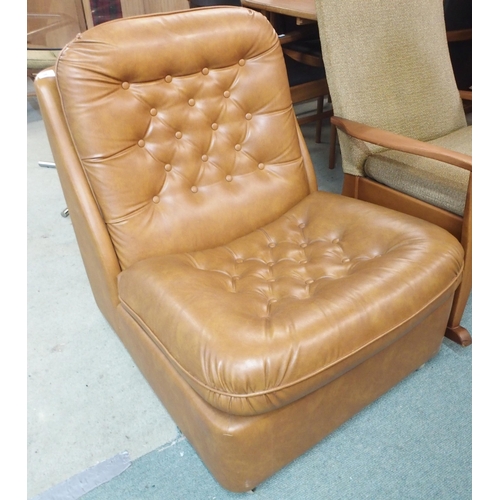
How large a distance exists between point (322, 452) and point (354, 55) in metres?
1.27

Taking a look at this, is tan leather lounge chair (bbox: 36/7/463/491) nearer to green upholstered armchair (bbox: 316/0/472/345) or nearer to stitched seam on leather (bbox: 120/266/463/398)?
stitched seam on leather (bbox: 120/266/463/398)

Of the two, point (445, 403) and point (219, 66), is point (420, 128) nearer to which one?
point (219, 66)

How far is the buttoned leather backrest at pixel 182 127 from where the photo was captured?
126 cm

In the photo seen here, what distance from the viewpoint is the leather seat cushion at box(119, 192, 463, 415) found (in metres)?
0.97

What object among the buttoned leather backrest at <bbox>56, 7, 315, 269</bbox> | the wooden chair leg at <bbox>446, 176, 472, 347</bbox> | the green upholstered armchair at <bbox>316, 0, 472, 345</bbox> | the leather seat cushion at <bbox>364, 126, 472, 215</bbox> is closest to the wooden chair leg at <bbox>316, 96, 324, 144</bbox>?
the green upholstered armchair at <bbox>316, 0, 472, 345</bbox>

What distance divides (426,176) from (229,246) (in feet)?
2.25

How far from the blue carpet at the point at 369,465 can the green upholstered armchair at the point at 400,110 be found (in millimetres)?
334

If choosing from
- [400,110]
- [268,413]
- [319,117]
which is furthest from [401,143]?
[319,117]

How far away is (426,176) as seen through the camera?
156 centimetres

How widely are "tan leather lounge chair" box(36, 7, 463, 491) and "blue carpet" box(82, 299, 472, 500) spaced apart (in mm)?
75

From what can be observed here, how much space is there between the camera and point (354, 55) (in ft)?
5.39

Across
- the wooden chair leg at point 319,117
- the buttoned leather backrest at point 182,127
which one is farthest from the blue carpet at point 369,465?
the wooden chair leg at point 319,117

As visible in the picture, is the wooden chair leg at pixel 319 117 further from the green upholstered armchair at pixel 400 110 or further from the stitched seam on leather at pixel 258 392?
the stitched seam on leather at pixel 258 392

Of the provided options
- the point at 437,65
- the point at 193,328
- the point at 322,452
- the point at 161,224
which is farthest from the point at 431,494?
the point at 437,65
